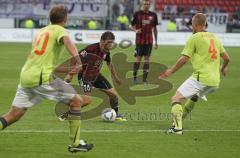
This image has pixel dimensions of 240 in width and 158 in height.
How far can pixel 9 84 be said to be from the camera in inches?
712

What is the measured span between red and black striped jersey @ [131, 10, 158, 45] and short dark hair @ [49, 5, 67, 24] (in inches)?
410

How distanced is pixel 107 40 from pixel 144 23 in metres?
7.74

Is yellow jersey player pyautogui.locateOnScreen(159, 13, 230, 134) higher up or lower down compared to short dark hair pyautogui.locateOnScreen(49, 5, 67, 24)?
lower down

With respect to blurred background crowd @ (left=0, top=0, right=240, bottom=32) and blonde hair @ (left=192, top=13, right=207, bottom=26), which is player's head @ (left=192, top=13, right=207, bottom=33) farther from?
blurred background crowd @ (left=0, top=0, right=240, bottom=32)

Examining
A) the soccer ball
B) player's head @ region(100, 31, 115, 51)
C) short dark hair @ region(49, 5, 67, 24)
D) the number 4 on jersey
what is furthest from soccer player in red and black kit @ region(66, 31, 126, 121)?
short dark hair @ region(49, 5, 67, 24)

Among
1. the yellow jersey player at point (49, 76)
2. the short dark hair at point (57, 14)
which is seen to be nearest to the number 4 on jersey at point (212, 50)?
the yellow jersey player at point (49, 76)

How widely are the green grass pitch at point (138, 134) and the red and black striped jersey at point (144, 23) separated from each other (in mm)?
3470

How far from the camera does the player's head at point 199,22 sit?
10950 millimetres

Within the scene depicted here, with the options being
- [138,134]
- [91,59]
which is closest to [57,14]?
[138,134]

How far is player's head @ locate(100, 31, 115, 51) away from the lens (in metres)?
12.0

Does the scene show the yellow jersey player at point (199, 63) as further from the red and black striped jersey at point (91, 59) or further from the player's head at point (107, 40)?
the red and black striped jersey at point (91, 59)

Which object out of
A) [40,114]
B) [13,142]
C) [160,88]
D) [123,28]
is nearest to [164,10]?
[123,28]

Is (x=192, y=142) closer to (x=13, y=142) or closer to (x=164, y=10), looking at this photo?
(x=13, y=142)

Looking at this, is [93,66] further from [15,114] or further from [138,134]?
[15,114]
